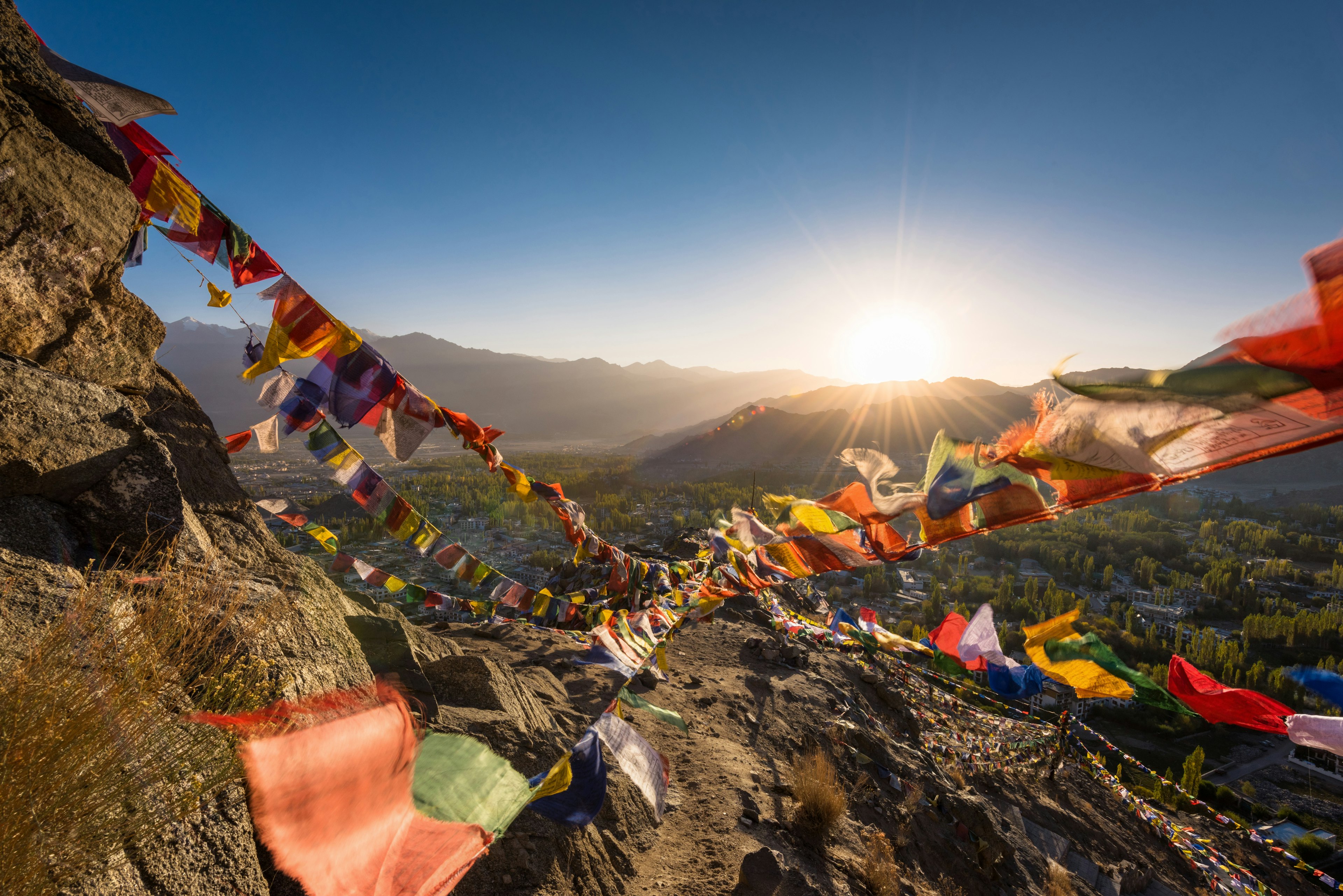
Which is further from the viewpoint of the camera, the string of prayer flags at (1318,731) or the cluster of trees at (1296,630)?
the cluster of trees at (1296,630)

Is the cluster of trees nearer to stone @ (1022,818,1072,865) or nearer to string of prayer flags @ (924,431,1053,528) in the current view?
stone @ (1022,818,1072,865)

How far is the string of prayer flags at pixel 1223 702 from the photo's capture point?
4645 mm

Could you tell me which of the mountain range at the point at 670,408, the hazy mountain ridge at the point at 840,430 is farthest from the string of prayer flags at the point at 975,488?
the hazy mountain ridge at the point at 840,430

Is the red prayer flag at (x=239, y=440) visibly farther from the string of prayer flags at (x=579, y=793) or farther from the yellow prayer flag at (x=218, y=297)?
the string of prayer flags at (x=579, y=793)

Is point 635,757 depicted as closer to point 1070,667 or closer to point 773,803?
point 773,803

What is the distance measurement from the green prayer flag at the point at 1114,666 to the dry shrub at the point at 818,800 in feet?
10.3

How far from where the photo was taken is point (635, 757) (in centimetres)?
316

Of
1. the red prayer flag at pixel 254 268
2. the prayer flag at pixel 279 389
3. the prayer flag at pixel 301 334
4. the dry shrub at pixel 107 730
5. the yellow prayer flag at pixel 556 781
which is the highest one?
the red prayer flag at pixel 254 268

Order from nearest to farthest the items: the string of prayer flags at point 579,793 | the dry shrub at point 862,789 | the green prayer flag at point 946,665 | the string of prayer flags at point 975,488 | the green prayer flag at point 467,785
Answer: the green prayer flag at point 467,785, the string of prayer flags at point 975,488, the string of prayer flags at point 579,793, the dry shrub at point 862,789, the green prayer flag at point 946,665

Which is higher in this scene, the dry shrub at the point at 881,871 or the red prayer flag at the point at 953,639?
the red prayer flag at the point at 953,639

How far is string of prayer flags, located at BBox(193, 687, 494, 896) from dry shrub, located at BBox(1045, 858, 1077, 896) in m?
7.41

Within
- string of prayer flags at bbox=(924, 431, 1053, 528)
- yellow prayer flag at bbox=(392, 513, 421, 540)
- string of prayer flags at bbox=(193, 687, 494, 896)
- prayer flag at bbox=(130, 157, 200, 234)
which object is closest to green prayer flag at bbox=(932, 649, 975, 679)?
string of prayer flags at bbox=(924, 431, 1053, 528)

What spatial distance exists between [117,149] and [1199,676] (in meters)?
9.93

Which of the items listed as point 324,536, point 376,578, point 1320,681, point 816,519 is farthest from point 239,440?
point 1320,681
